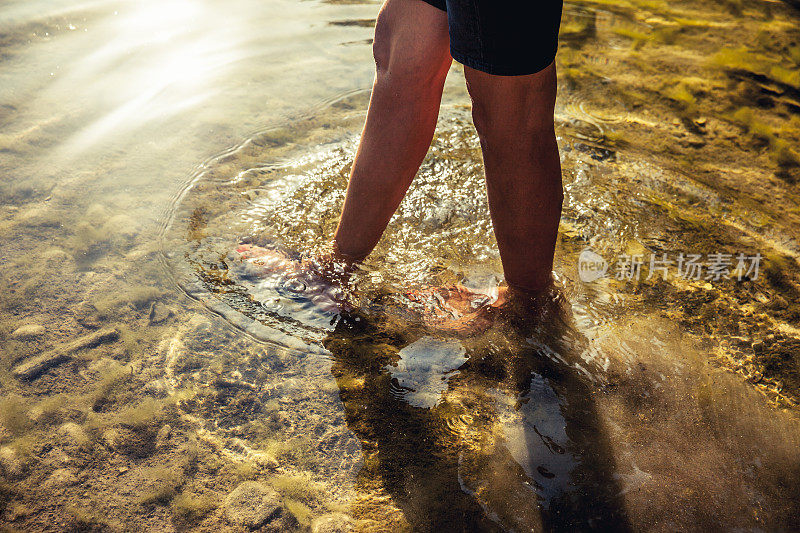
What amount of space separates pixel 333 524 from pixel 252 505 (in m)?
0.18

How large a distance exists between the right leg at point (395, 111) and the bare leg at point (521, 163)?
7.7 inches

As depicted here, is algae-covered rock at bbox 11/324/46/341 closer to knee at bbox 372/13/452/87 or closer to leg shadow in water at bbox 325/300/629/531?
leg shadow in water at bbox 325/300/629/531

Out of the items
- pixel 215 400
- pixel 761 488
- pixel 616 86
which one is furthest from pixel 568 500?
pixel 616 86

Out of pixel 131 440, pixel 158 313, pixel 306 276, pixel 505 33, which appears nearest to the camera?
pixel 505 33

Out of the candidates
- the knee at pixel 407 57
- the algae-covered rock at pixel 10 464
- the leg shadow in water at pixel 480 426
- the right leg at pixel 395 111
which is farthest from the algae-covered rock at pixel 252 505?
the knee at pixel 407 57

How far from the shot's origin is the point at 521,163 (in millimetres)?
1375

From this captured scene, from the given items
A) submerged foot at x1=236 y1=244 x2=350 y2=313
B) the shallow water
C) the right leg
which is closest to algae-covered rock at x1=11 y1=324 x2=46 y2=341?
the shallow water

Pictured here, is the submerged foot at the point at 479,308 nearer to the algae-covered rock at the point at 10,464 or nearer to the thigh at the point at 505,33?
the thigh at the point at 505,33

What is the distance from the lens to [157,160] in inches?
92.7

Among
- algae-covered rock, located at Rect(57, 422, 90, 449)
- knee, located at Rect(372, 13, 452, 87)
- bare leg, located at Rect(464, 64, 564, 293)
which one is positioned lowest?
algae-covered rock, located at Rect(57, 422, 90, 449)

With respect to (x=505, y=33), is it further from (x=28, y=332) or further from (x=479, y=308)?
(x=28, y=332)

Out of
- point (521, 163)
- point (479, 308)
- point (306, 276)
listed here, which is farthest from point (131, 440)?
point (521, 163)

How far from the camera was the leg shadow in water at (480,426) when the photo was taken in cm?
125

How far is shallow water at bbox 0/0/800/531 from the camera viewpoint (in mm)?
1288
